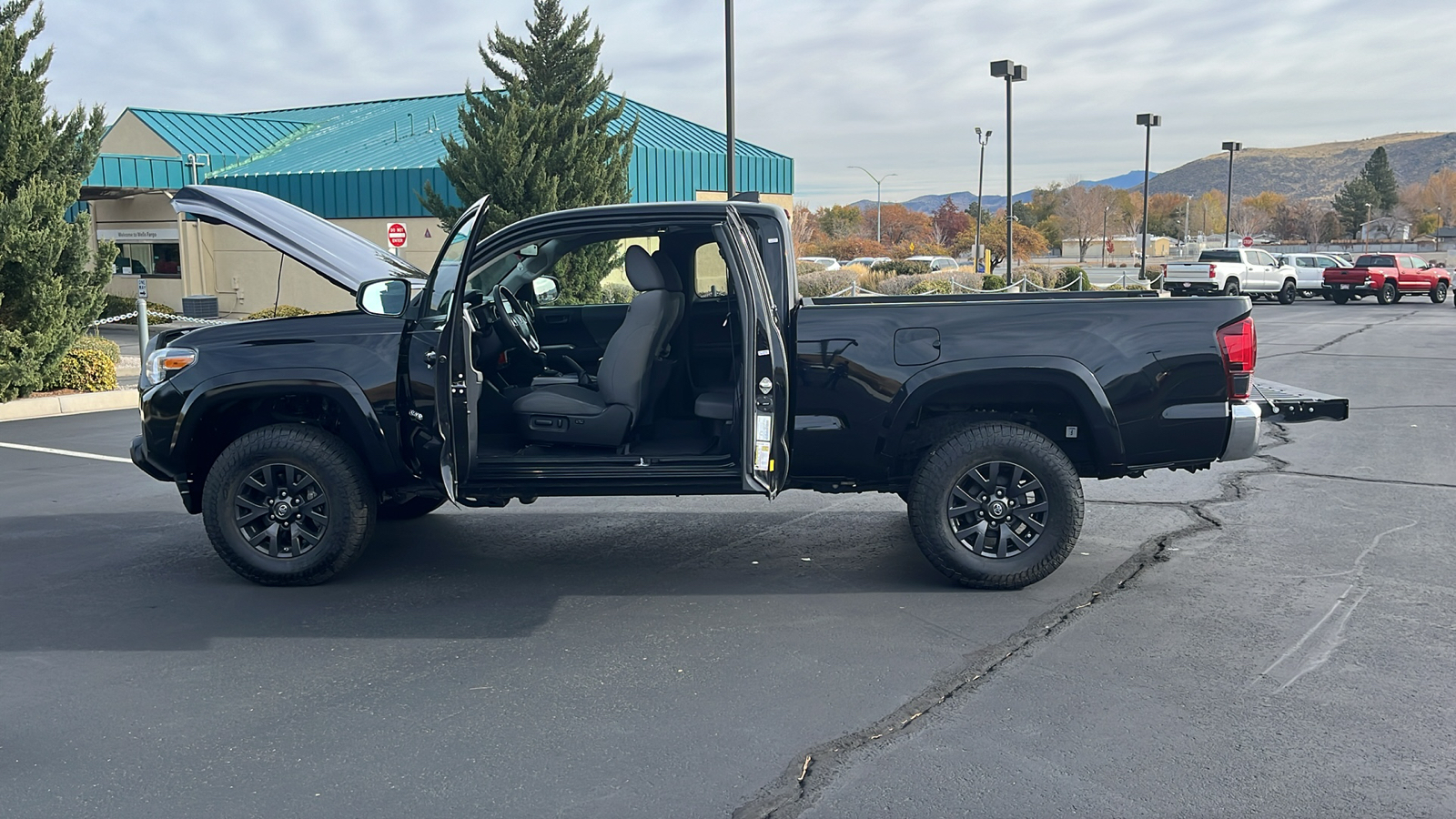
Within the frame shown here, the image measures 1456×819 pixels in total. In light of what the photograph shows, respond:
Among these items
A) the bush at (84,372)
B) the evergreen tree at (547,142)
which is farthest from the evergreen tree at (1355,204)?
the bush at (84,372)

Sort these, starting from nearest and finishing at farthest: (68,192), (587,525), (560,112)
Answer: (587,525) < (68,192) < (560,112)

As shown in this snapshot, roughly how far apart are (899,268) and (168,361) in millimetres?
39603

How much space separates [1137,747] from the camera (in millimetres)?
4039

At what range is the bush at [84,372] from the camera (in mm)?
14547

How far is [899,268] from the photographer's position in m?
44.2

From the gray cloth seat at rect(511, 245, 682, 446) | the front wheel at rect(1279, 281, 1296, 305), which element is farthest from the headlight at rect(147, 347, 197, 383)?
the front wheel at rect(1279, 281, 1296, 305)

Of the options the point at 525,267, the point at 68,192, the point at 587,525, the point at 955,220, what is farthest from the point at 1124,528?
the point at 955,220

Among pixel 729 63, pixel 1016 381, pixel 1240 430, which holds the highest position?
pixel 729 63

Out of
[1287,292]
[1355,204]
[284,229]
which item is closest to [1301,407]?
[284,229]

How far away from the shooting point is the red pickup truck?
125ft

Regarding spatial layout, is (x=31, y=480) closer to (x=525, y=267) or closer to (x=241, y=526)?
(x=241, y=526)

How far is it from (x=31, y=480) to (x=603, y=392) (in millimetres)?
5722

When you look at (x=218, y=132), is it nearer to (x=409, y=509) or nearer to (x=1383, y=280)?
(x=409, y=509)

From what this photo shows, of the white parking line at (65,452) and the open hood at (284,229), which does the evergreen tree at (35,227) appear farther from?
the open hood at (284,229)
